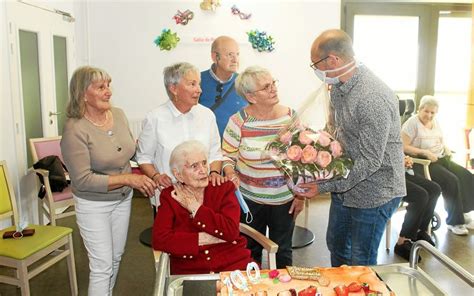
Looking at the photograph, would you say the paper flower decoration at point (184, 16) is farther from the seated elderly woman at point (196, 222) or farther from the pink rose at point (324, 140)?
the pink rose at point (324, 140)

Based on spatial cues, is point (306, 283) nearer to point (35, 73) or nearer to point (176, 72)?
point (176, 72)

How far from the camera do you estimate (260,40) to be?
5336 mm

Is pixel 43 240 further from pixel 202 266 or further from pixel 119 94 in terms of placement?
pixel 119 94

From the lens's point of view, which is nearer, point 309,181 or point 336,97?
point 309,181

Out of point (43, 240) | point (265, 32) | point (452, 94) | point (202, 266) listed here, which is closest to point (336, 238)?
point (202, 266)

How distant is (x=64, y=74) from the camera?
16.3ft

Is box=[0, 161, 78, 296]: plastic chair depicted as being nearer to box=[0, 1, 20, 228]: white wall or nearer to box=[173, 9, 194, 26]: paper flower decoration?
box=[0, 1, 20, 228]: white wall

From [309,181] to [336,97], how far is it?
43cm

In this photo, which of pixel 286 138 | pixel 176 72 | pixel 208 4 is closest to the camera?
pixel 286 138

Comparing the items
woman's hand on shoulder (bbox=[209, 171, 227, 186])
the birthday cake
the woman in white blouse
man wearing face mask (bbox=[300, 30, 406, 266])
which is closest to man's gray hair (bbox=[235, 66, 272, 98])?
the woman in white blouse

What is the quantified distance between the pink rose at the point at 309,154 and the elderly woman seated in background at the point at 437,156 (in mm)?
2628

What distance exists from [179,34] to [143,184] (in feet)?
11.5

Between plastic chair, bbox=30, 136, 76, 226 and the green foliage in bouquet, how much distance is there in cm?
225

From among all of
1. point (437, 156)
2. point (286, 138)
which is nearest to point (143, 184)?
point (286, 138)
